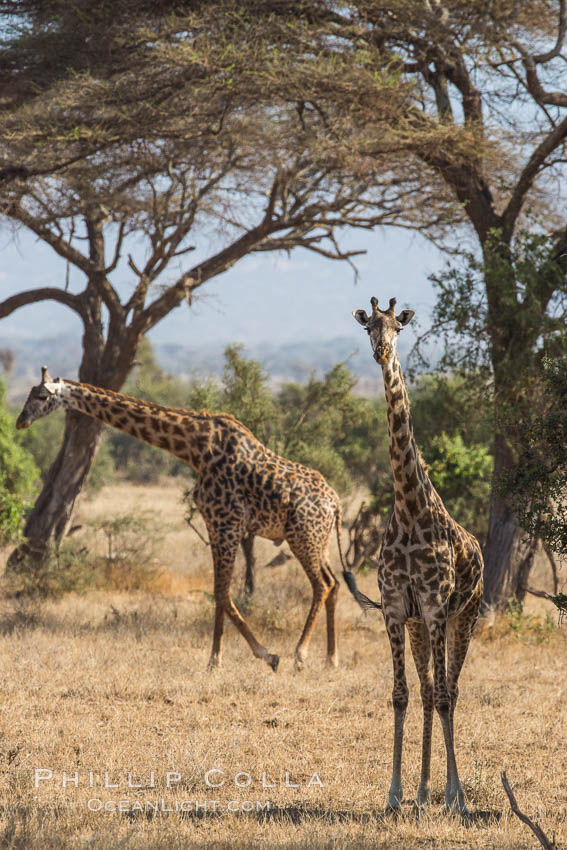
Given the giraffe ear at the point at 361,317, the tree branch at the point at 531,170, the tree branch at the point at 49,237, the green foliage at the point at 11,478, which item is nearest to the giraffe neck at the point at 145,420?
the green foliage at the point at 11,478

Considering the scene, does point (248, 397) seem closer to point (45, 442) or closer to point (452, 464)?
point (452, 464)

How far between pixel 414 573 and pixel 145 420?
4554 mm

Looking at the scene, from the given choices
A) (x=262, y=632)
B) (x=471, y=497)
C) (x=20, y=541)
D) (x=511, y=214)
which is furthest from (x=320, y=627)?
(x=511, y=214)

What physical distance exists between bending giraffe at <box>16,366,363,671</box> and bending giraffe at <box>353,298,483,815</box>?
11.9ft

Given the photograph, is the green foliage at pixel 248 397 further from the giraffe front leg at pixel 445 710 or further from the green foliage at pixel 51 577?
the giraffe front leg at pixel 445 710

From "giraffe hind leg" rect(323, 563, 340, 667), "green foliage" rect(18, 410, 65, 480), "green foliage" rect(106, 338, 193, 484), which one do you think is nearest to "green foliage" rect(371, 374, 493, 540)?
"giraffe hind leg" rect(323, 563, 340, 667)

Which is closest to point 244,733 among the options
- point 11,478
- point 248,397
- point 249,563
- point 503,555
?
point 503,555

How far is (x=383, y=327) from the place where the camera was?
524 centimetres

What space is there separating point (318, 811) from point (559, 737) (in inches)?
105

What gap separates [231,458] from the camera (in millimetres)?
9430

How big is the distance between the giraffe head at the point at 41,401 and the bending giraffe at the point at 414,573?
4744 mm

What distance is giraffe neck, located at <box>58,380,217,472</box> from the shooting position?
30.8ft

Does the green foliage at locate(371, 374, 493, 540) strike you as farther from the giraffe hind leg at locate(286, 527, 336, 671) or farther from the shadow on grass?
the shadow on grass

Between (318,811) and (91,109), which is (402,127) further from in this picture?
(318,811)
